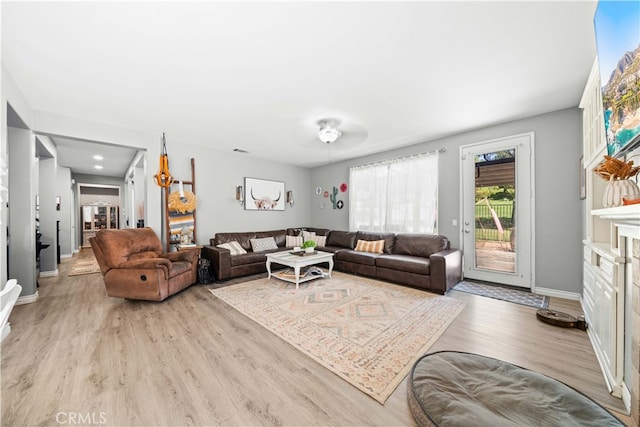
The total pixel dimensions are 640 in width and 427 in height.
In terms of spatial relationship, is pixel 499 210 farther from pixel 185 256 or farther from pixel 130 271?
pixel 130 271

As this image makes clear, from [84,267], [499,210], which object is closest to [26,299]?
[84,267]

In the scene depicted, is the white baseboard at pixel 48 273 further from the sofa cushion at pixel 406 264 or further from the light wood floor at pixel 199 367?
the sofa cushion at pixel 406 264

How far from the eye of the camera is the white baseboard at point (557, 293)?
3266 mm

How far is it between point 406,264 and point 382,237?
3.87 feet

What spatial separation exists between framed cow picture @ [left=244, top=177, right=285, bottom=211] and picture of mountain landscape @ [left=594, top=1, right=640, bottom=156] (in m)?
5.54

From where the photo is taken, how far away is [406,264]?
3.95 m

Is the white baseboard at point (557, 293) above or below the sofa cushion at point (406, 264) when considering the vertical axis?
below

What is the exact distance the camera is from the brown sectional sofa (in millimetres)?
3697

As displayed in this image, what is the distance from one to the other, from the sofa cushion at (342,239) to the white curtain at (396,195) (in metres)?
0.40

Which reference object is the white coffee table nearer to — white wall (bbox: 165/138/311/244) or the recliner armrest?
the recliner armrest

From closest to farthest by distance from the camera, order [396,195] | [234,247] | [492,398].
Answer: [492,398]
[234,247]
[396,195]

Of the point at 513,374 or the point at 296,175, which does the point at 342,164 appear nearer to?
the point at 296,175

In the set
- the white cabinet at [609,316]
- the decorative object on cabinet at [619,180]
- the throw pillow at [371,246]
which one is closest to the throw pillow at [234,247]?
the throw pillow at [371,246]

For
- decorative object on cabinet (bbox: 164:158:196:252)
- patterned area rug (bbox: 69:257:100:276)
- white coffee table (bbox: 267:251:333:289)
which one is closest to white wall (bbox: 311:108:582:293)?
white coffee table (bbox: 267:251:333:289)
